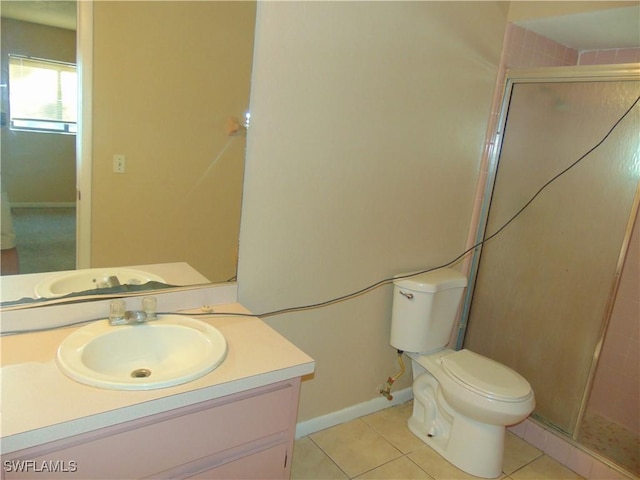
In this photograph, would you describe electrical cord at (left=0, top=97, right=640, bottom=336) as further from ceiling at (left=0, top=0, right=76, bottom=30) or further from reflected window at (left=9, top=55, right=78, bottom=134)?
ceiling at (left=0, top=0, right=76, bottom=30)

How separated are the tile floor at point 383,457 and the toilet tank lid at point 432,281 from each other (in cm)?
77

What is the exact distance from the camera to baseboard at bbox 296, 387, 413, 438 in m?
2.30

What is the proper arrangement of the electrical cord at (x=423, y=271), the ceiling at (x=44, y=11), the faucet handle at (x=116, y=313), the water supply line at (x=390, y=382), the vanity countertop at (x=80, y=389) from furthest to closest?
the water supply line at (x=390, y=382) → the electrical cord at (x=423, y=271) → the faucet handle at (x=116, y=313) → the ceiling at (x=44, y=11) → the vanity countertop at (x=80, y=389)

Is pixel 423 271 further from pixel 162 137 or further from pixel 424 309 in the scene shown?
pixel 162 137

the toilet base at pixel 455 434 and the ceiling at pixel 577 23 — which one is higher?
the ceiling at pixel 577 23

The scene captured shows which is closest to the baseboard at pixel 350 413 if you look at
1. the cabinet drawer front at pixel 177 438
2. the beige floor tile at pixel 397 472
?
the beige floor tile at pixel 397 472

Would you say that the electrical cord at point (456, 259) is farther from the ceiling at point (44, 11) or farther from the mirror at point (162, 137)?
the ceiling at point (44, 11)

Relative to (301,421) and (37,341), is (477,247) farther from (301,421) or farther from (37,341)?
(37,341)

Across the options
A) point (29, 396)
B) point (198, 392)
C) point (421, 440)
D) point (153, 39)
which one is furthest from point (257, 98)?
point (421, 440)

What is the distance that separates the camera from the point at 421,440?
2375 millimetres

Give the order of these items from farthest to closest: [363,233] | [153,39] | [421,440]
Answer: [421,440] < [363,233] < [153,39]

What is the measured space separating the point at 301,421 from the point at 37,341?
1.30m

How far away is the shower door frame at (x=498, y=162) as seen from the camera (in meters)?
2.15

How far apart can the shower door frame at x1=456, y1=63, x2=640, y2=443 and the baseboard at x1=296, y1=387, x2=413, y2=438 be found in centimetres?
51
